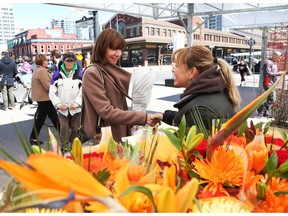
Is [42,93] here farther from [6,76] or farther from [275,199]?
[275,199]

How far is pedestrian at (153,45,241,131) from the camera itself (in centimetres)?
137

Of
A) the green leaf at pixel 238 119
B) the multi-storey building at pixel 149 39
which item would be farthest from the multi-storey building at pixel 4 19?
the multi-storey building at pixel 149 39

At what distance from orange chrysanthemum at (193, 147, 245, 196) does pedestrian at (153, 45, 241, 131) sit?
24.8 inches

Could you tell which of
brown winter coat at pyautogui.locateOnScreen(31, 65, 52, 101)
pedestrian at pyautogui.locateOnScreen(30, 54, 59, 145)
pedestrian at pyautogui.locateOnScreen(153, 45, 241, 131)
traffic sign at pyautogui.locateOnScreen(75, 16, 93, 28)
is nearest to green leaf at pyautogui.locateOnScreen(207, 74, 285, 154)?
pedestrian at pyautogui.locateOnScreen(153, 45, 241, 131)

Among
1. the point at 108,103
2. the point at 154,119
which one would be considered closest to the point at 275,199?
the point at 154,119

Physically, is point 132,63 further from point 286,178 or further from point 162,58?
point 286,178

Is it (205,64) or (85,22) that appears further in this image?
(85,22)

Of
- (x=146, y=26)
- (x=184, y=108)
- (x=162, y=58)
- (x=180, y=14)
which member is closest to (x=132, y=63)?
(x=162, y=58)

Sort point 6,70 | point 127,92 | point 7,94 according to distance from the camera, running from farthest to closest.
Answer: point 7,94 → point 6,70 → point 127,92

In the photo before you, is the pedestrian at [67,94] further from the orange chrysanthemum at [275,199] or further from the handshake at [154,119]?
the orange chrysanthemum at [275,199]

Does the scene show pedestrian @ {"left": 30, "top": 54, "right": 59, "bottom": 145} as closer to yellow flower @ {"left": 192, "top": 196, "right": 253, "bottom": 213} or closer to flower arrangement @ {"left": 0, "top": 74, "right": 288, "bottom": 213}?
flower arrangement @ {"left": 0, "top": 74, "right": 288, "bottom": 213}

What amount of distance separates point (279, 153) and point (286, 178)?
0.32 ft

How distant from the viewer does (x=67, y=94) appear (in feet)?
13.1

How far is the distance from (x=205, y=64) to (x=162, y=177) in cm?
103
